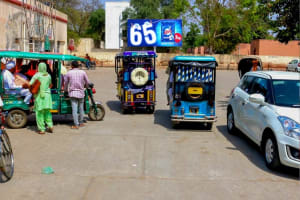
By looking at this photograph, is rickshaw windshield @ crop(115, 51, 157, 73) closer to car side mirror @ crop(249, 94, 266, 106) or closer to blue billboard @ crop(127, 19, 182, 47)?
car side mirror @ crop(249, 94, 266, 106)

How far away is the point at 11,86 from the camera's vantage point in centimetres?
952

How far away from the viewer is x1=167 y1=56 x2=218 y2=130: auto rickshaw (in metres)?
9.66

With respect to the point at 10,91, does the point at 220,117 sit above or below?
below

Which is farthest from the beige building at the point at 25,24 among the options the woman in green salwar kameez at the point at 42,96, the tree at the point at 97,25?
the tree at the point at 97,25

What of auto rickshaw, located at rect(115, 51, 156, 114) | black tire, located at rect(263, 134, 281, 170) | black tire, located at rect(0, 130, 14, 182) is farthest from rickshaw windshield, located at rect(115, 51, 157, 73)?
black tire, located at rect(0, 130, 14, 182)

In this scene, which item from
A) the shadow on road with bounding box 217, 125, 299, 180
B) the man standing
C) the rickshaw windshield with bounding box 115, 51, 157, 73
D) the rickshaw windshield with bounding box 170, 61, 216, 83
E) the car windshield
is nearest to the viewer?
the shadow on road with bounding box 217, 125, 299, 180

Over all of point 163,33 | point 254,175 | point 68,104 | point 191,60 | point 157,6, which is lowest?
point 254,175

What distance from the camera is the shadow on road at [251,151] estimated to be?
257 inches

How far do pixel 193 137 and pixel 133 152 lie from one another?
2.10 meters

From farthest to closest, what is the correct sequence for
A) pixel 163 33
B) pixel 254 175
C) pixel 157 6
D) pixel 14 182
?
1. pixel 157 6
2. pixel 163 33
3. pixel 254 175
4. pixel 14 182

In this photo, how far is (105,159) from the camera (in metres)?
7.05

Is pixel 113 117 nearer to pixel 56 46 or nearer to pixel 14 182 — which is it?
pixel 14 182

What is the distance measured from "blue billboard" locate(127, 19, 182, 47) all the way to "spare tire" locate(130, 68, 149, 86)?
2649 centimetres

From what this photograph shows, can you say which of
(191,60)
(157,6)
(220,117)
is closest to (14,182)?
(191,60)
